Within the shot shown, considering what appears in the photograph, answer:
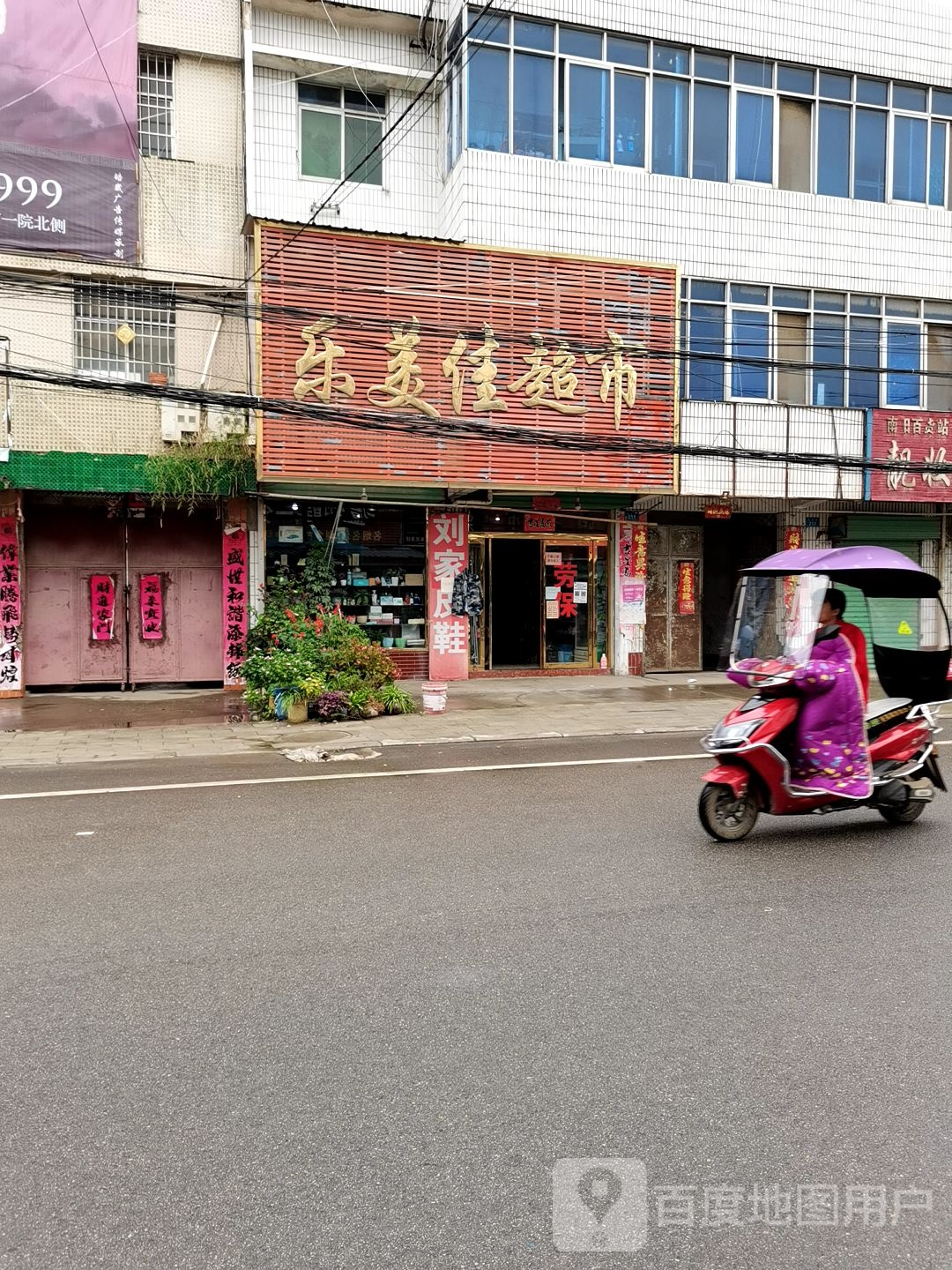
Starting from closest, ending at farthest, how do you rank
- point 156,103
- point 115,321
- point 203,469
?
point 203,469 → point 115,321 → point 156,103

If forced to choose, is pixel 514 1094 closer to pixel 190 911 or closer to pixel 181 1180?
pixel 181 1180

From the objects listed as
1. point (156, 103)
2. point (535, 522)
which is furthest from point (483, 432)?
point (156, 103)

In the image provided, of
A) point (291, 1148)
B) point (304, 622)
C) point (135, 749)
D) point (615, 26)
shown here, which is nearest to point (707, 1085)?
point (291, 1148)

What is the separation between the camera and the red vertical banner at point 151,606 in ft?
52.4

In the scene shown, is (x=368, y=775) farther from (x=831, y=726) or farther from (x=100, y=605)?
Answer: (x=100, y=605)

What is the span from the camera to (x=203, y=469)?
14406mm

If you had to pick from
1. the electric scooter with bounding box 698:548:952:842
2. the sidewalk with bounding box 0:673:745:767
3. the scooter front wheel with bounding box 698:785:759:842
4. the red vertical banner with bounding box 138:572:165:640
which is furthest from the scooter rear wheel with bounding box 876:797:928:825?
the red vertical banner with bounding box 138:572:165:640

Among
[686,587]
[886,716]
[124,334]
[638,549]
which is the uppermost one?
[124,334]

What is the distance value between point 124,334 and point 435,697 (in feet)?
24.9

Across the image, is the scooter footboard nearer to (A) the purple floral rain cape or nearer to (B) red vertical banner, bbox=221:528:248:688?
(A) the purple floral rain cape

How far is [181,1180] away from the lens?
2.74 metres

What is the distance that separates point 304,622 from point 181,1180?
11322mm

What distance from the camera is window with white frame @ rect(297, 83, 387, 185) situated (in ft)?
52.1

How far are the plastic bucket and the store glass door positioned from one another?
4.75 metres
